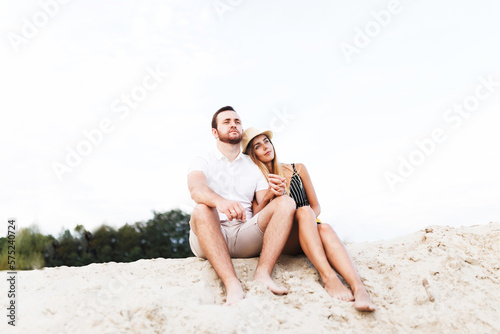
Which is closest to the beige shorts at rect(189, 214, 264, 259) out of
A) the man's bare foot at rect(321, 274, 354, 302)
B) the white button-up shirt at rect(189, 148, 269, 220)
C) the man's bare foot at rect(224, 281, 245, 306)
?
the white button-up shirt at rect(189, 148, 269, 220)

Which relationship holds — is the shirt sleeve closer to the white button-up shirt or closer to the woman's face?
the white button-up shirt

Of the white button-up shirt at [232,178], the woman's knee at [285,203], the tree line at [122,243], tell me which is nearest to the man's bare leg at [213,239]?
the white button-up shirt at [232,178]

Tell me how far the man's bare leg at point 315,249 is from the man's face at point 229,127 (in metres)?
0.90

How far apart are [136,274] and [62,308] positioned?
0.90 metres

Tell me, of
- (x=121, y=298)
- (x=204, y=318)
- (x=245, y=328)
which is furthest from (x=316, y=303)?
(x=121, y=298)

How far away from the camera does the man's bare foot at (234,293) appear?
9.11 feet

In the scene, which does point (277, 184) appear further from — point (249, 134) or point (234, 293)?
point (234, 293)

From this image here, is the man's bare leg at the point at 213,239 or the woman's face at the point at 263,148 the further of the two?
the woman's face at the point at 263,148

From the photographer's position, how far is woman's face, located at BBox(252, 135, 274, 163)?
378 centimetres

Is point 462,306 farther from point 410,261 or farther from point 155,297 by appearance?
A: point 155,297

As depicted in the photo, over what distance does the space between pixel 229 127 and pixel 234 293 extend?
1468 millimetres

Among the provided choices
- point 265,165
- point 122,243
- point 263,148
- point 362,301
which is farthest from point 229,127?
point 122,243

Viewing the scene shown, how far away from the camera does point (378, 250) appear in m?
4.20

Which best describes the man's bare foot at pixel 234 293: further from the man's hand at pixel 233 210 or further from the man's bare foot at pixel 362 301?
the man's bare foot at pixel 362 301
